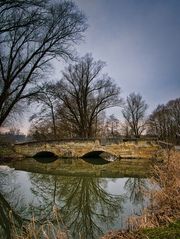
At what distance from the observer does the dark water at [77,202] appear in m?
7.30

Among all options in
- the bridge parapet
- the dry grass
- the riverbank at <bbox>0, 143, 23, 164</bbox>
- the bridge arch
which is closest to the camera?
the dry grass

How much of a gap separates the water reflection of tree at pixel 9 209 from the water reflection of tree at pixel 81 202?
665mm

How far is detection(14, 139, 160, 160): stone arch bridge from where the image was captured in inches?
1009

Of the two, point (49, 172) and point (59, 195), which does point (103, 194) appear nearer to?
point (59, 195)

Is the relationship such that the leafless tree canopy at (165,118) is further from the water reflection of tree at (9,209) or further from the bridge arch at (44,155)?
the water reflection of tree at (9,209)

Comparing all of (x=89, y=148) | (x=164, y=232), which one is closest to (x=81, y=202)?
(x=164, y=232)

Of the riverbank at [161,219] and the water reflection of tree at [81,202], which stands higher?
the riverbank at [161,219]

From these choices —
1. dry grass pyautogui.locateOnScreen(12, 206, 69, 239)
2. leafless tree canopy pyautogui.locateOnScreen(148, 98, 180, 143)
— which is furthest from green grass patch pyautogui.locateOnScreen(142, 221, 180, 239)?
leafless tree canopy pyautogui.locateOnScreen(148, 98, 180, 143)

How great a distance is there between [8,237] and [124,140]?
2065cm

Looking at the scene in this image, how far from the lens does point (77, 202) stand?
1036 cm

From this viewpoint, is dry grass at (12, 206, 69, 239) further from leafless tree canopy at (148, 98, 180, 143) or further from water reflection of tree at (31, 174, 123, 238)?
leafless tree canopy at (148, 98, 180, 143)

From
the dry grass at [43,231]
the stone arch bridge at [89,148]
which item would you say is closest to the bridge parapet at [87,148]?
the stone arch bridge at [89,148]

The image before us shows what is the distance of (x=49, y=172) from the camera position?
18828 millimetres

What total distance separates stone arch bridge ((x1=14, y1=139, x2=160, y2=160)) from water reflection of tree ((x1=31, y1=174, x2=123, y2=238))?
10.3 meters
